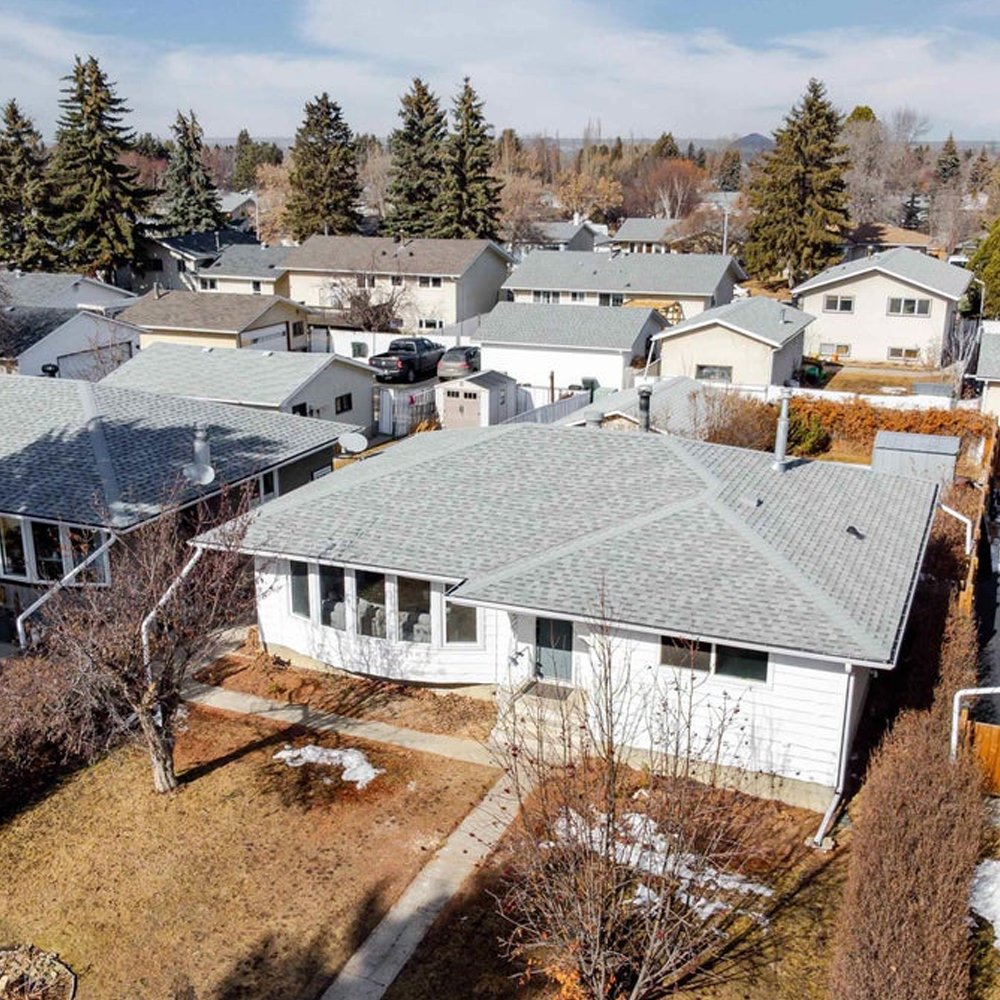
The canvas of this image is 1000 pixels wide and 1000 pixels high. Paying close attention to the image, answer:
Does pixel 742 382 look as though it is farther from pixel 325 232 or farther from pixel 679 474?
pixel 325 232

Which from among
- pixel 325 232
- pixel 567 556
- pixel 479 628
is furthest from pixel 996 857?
pixel 325 232

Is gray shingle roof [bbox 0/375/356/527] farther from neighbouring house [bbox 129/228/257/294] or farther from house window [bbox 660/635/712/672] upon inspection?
neighbouring house [bbox 129/228/257/294]

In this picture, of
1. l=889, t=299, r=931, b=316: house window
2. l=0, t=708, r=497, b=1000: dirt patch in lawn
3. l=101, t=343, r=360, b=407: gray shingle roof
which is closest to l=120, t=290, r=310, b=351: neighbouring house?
l=101, t=343, r=360, b=407: gray shingle roof

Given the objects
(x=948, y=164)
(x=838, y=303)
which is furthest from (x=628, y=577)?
(x=948, y=164)

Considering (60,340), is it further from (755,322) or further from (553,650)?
(553,650)

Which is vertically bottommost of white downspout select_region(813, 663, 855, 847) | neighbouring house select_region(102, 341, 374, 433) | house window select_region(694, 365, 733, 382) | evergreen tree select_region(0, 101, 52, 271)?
white downspout select_region(813, 663, 855, 847)

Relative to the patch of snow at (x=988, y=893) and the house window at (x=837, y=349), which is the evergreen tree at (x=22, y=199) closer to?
the house window at (x=837, y=349)
